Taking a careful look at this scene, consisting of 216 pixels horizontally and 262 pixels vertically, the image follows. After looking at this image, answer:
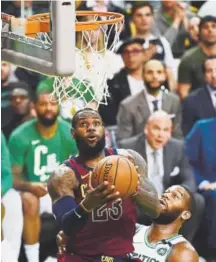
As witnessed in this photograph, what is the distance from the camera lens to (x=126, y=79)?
18.1ft

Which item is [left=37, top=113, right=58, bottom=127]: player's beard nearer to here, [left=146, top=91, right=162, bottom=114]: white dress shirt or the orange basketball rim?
[left=146, top=91, right=162, bottom=114]: white dress shirt

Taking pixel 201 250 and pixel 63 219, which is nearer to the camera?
pixel 63 219

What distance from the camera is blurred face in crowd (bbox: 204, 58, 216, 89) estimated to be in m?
5.43

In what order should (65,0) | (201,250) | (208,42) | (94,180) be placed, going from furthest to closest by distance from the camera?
(208,42) < (201,250) < (94,180) < (65,0)

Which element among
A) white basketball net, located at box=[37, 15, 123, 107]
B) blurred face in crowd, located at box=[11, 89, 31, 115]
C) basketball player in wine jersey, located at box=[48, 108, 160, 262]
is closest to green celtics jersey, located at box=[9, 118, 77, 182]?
blurred face in crowd, located at box=[11, 89, 31, 115]

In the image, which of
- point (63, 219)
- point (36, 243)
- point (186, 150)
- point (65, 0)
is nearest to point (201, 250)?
point (186, 150)

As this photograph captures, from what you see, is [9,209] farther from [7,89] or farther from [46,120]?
[7,89]

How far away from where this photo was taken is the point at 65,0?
138 inches

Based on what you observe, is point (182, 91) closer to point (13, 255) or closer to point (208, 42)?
point (208, 42)

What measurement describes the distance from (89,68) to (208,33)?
127 centimetres

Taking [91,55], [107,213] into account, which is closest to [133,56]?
[91,55]

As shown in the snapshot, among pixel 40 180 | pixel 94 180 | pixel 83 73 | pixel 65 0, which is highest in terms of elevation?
pixel 65 0

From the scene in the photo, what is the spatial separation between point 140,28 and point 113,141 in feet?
2.28

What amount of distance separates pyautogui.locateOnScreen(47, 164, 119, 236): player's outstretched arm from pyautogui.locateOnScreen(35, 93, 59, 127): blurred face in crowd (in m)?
1.02
